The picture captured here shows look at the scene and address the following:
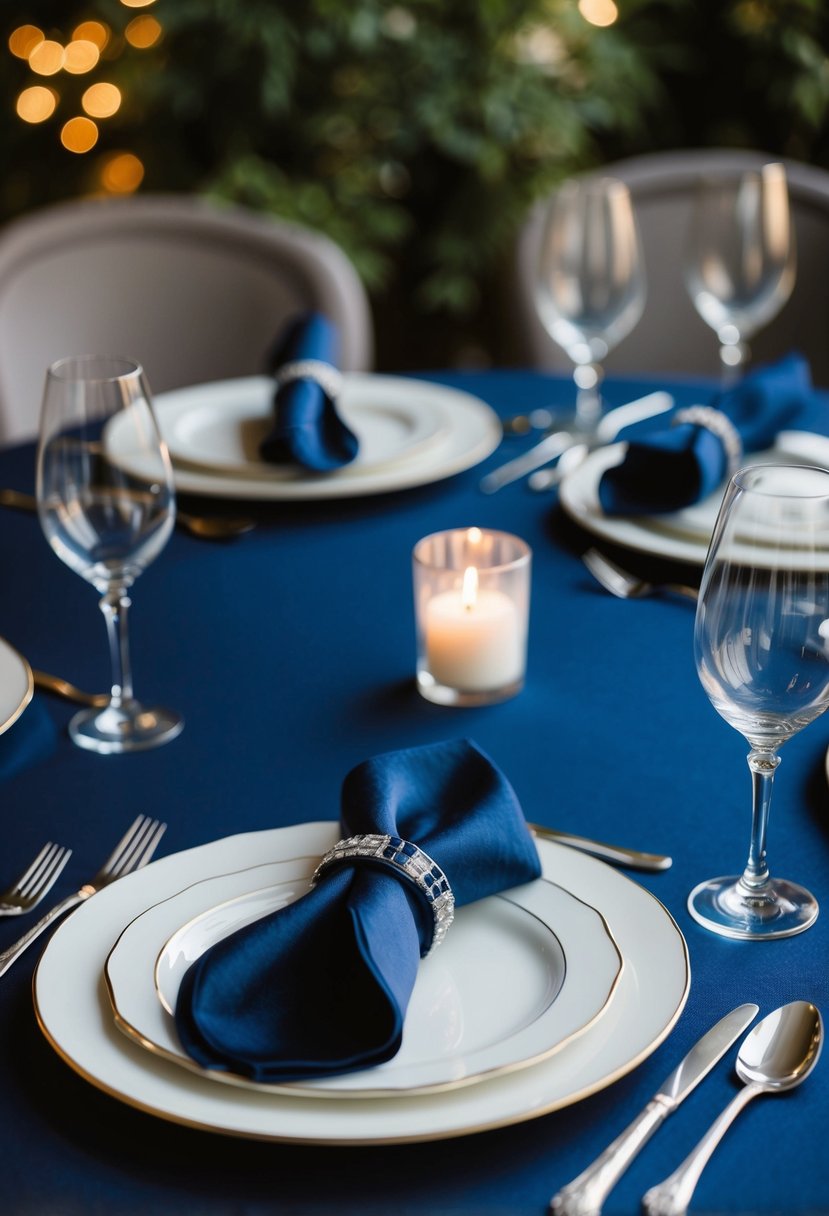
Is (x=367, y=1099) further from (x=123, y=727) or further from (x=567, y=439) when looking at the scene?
(x=567, y=439)

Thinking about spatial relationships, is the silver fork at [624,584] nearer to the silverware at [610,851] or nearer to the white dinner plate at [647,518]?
the white dinner plate at [647,518]

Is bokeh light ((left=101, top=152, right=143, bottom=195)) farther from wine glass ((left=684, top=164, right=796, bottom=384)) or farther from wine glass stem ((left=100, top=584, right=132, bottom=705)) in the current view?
wine glass stem ((left=100, top=584, right=132, bottom=705))

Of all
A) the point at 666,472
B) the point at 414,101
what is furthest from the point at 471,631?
the point at 414,101

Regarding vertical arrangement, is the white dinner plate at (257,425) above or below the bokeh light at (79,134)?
below

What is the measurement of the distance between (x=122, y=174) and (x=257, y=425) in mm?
2245

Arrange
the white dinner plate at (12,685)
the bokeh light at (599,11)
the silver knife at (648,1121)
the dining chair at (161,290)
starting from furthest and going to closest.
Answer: the bokeh light at (599,11) < the dining chair at (161,290) < the white dinner plate at (12,685) < the silver knife at (648,1121)

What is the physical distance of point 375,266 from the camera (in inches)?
140

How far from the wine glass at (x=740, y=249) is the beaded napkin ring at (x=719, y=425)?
0.33m

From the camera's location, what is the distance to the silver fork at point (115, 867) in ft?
2.35

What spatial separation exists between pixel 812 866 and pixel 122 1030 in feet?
1.34

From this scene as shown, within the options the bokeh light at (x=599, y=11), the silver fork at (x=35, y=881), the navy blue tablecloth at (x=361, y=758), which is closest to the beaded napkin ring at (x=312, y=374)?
the navy blue tablecloth at (x=361, y=758)

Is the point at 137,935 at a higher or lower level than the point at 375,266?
higher

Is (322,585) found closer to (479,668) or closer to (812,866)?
(479,668)

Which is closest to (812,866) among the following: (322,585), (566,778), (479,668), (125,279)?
(566,778)
